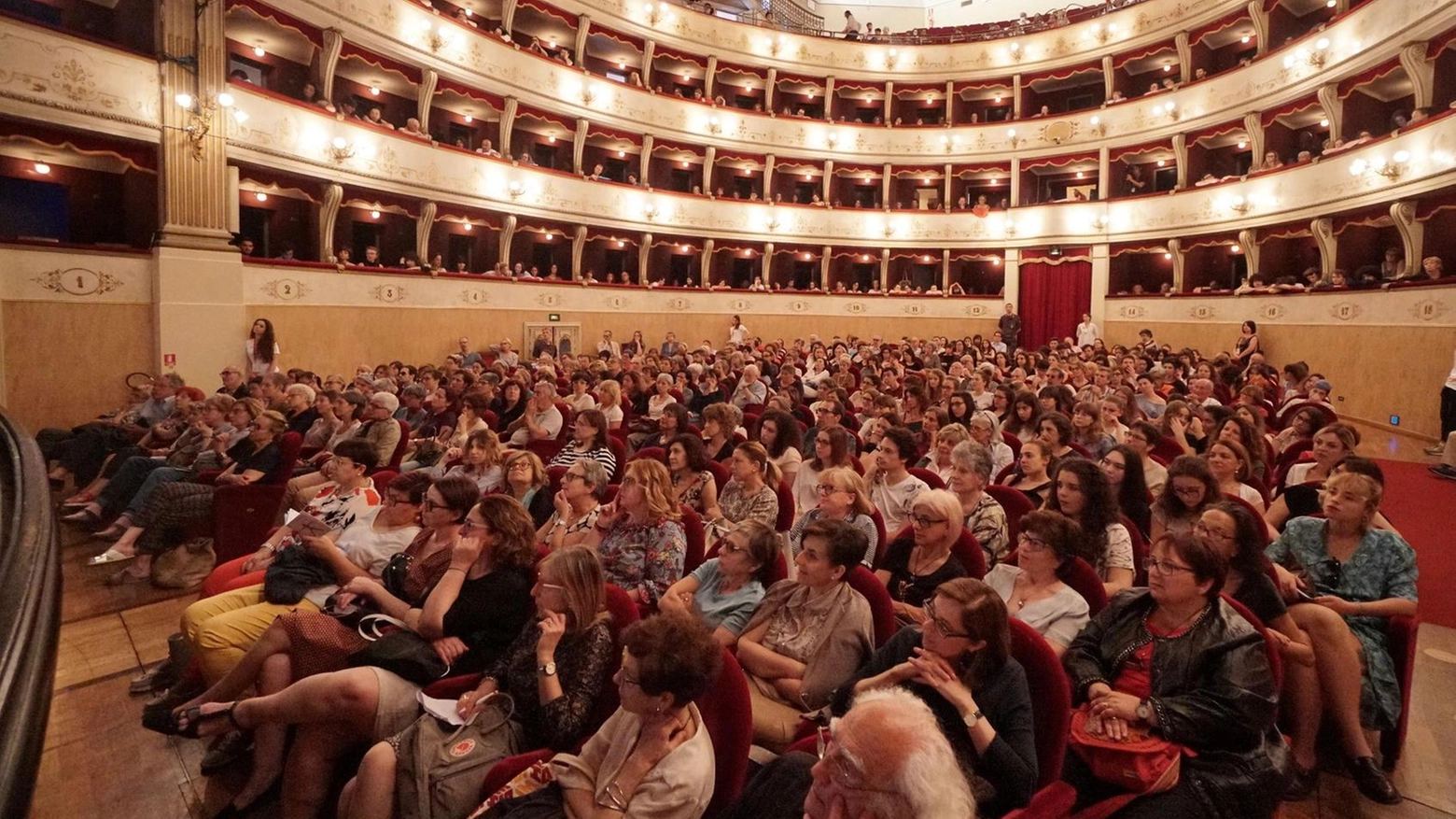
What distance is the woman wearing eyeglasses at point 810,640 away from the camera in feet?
7.22

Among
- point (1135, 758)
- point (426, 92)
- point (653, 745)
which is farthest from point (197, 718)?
point (426, 92)

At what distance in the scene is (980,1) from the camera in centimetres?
2417

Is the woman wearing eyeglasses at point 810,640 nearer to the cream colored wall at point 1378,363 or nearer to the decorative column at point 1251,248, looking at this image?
the cream colored wall at point 1378,363

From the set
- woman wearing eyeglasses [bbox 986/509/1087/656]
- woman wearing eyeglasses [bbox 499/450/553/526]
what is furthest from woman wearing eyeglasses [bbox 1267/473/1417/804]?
woman wearing eyeglasses [bbox 499/450/553/526]

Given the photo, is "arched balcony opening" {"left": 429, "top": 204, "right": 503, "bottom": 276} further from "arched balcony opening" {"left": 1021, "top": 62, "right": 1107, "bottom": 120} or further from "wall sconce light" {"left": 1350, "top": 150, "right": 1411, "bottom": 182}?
"wall sconce light" {"left": 1350, "top": 150, "right": 1411, "bottom": 182}

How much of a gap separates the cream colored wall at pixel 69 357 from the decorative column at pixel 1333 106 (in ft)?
56.6

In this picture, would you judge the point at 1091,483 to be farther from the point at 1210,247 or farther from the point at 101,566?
the point at 1210,247

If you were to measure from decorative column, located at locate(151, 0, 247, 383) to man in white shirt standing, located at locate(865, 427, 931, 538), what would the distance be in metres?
8.71

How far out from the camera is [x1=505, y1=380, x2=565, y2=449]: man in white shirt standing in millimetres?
5363

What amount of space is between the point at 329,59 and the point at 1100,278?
16344mm

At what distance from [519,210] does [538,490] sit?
1177cm

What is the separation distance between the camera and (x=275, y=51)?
1156 centimetres

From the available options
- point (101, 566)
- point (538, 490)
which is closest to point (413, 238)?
point (101, 566)

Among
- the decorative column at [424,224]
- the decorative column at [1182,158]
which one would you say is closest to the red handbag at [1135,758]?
the decorative column at [424,224]
